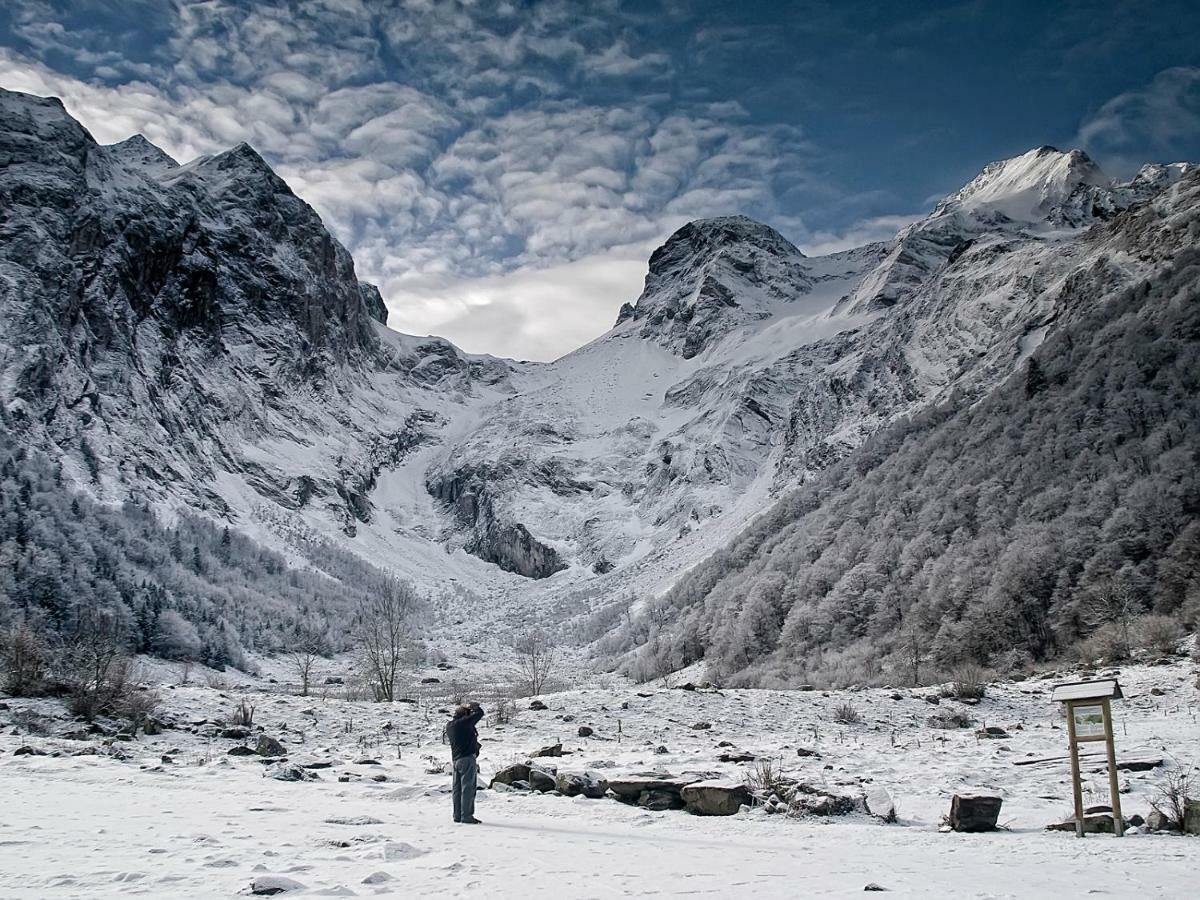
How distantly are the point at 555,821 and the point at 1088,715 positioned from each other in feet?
24.7

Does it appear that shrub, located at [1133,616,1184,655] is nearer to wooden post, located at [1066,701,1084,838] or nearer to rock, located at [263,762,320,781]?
wooden post, located at [1066,701,1084,838]

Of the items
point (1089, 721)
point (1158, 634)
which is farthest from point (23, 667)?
point (1158, 634)

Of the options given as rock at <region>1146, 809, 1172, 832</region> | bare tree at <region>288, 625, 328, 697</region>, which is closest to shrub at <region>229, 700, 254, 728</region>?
rock at <region>1146, 809, 1172, 832</region>

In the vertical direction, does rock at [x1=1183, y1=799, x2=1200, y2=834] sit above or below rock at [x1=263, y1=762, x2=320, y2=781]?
above

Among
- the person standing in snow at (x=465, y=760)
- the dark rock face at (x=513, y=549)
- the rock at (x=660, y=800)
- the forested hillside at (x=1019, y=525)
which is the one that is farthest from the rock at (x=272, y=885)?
the dark rock face at (x=513, y=549)

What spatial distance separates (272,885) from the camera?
623 cm

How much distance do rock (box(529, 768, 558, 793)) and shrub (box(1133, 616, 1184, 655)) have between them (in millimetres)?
25088

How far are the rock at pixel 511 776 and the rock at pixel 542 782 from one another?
0.27 m

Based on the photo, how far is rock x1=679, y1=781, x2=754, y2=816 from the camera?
11.3 metres

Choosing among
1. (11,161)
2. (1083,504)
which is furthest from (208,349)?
(1083,504)

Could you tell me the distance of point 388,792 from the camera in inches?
495

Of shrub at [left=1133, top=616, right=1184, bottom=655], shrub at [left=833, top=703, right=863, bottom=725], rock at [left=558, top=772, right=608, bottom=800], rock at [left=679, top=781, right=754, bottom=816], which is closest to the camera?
rock at [left=679, top=781, right=754, bottom=816]

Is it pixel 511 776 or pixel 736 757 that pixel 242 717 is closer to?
pixel 511 776

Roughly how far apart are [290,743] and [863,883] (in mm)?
15326
